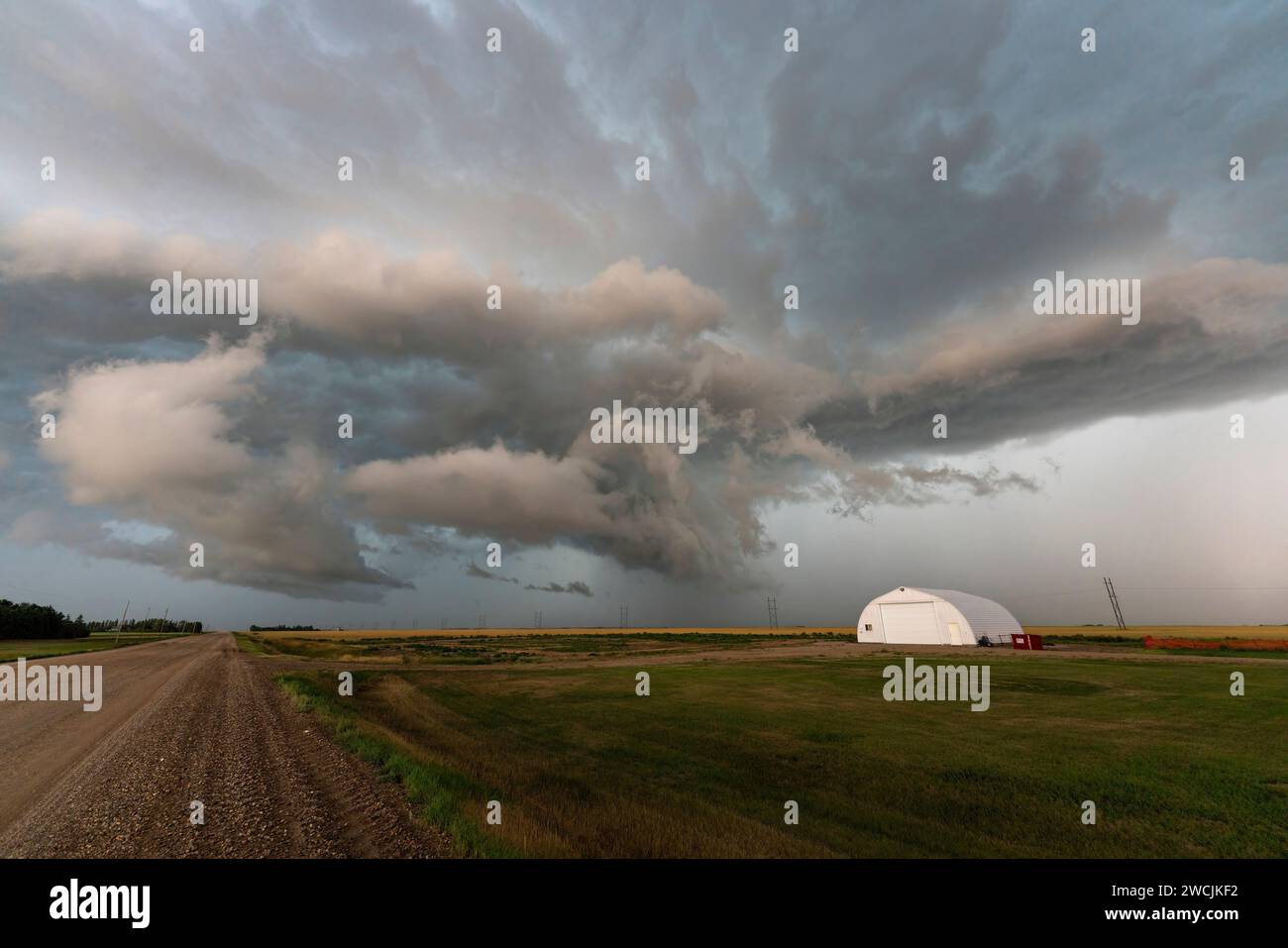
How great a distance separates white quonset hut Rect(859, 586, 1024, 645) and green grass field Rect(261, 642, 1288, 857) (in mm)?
54448

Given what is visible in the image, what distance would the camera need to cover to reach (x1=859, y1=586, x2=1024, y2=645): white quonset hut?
8744 centimetres

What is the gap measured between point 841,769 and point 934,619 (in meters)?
84.1

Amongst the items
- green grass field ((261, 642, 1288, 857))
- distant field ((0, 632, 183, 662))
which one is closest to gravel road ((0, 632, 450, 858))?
green grass field ((261, 642, 1288, 857))

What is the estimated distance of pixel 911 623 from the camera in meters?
93.2

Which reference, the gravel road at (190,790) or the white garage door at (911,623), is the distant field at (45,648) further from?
the white garage door at (911,623)

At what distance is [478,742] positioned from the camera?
21.3 metres

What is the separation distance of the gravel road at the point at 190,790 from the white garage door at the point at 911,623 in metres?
90.4

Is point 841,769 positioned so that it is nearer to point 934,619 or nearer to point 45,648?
point 934,619

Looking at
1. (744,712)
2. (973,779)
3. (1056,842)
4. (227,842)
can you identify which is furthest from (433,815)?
(744,712)

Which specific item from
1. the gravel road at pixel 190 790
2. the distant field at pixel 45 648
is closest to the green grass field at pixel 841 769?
the gravel road at pixel 190 790

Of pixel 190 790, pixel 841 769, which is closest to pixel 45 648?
pixel 190 790

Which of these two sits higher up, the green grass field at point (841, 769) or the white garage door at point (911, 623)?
the green grass field at point (841, 769)

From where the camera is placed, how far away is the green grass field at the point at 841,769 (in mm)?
11664
